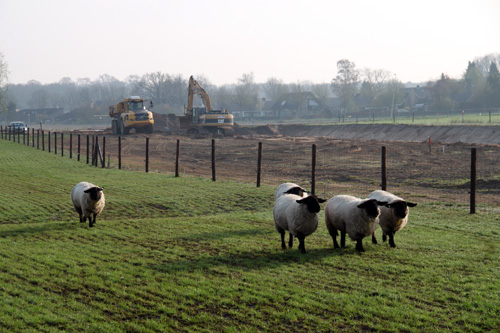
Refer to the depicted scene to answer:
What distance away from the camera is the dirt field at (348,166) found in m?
24.2

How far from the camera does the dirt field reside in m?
24.2

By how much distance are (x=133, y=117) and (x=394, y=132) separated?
1221 inches

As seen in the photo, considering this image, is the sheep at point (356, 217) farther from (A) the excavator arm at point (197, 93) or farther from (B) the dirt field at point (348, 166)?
(A) the excavator arm at point (197, 93)

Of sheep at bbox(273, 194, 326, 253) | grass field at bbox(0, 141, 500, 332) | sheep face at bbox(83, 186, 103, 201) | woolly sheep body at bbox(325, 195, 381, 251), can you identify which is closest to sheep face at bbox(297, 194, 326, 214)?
sheep at bbox(273, 194, 326, 253)

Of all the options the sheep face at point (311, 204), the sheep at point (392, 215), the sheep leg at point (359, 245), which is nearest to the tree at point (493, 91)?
the sheep at point (392, 215)

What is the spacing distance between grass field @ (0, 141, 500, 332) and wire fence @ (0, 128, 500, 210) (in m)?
5.45

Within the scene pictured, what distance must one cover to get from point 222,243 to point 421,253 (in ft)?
14.0

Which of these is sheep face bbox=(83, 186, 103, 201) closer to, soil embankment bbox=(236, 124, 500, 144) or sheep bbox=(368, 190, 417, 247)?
sheep bbox=(368, 190, 417, 247)

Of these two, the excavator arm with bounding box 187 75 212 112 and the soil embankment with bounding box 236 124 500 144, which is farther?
the excavator arm with bounding box 187 75 212 112

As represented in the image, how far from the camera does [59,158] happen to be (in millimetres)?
38500

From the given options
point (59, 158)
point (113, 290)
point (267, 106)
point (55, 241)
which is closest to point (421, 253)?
point (113, 290)

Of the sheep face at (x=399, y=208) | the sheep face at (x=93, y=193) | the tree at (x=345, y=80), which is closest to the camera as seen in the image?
the sheep face at (x=399, y=208)

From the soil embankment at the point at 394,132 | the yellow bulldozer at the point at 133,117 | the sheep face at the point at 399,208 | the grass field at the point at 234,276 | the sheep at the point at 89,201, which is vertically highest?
the yellow bulldozer at the point at 133,117

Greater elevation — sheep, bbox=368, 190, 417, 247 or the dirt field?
sheep, bbox=368, 190, 417, 247
